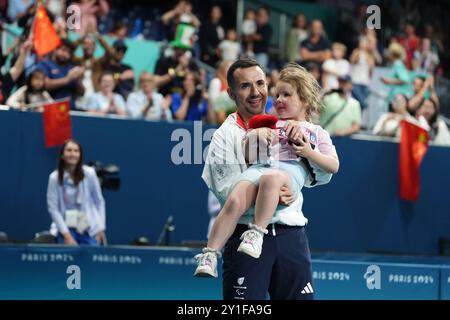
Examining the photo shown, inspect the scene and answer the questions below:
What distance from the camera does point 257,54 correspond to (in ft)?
56.3

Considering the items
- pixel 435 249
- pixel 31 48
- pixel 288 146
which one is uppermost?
pixel 31 48

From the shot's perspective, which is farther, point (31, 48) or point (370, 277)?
point (31, 48)

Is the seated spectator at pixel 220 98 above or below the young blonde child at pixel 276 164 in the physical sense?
above

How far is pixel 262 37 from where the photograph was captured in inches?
688

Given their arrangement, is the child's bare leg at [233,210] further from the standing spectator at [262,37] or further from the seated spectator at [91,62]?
the standing spectator at [262,37]

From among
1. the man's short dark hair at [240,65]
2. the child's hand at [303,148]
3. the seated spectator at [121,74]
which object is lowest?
the child's hand at [303,148]

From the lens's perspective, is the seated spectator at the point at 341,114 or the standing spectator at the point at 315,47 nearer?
the seated spectator at the point at 341,114

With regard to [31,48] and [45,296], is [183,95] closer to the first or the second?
[31,48]

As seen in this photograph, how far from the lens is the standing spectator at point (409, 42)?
18.6m

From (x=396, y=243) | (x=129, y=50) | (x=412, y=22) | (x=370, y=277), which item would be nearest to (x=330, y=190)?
(x=396, y=243)

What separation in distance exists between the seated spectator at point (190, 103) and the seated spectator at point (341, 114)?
1.68 m

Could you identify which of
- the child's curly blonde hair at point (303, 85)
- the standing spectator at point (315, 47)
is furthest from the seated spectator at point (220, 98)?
the child's curly blonde hair at point (303, 85)

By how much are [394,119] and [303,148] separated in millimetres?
9752

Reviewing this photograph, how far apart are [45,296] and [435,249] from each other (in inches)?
271
